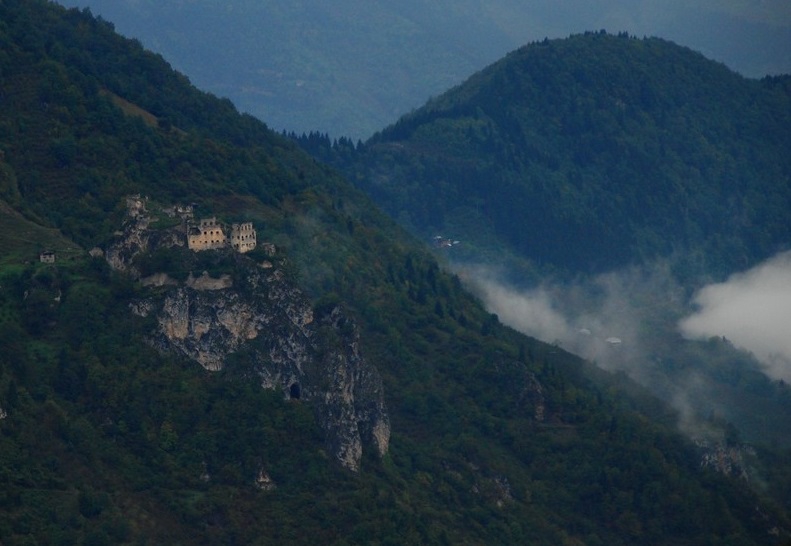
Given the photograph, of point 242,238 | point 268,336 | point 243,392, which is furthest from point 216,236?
point 243,392

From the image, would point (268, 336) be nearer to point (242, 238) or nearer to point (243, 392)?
point (243, 392)

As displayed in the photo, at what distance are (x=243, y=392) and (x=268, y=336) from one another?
3815mm

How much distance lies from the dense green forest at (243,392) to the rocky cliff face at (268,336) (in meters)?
0.70

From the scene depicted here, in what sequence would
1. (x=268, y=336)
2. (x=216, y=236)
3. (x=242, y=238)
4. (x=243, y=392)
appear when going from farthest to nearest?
(x=242, y=238) → (x=216, y=236) → (x=268, y=336) → (x=243, y=392)

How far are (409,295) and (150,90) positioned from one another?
32.4 m

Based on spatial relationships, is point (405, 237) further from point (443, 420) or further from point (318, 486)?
point (318, 486)

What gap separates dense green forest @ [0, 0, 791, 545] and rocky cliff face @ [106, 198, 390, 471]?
2.30 feet

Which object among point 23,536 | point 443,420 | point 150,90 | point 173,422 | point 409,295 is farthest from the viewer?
point 150,90

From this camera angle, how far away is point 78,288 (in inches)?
5300

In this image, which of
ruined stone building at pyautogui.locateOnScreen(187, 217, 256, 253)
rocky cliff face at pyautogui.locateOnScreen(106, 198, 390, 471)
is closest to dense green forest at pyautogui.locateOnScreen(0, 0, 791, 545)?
rocky cliff face at pyautogui.locateOnScreen(106, 198, 390, 471)

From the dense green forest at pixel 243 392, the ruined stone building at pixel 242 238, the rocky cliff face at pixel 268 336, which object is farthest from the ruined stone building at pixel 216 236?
the dense green forest at pixel 243 392

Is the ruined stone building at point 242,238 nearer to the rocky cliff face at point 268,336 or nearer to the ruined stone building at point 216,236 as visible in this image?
the ruined stone building at point 216,236

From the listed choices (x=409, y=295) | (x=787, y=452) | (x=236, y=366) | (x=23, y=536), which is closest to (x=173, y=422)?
(x=236, y=366)

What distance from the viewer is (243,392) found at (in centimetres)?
13262
